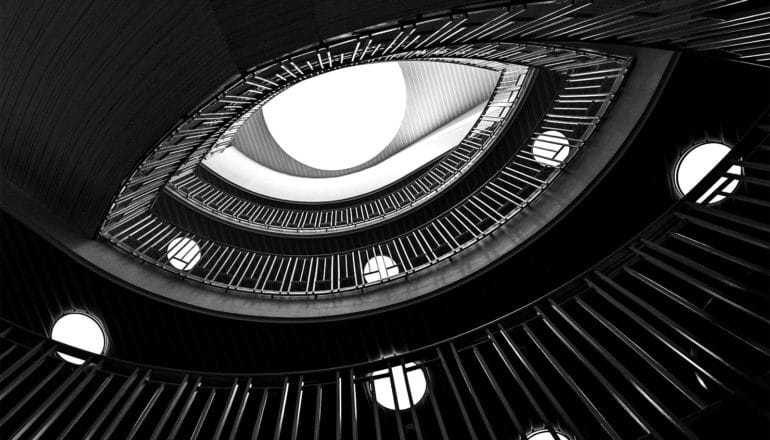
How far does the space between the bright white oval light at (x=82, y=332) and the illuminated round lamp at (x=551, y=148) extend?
737 cm

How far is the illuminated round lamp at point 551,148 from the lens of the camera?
25.6 ft

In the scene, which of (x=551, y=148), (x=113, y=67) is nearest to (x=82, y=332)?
(x=113, y=67)

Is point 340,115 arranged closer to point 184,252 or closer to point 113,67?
point 184,252

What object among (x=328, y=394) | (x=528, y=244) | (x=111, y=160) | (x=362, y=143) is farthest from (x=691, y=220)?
(x=362, y=143)

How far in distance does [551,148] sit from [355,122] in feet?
33.5

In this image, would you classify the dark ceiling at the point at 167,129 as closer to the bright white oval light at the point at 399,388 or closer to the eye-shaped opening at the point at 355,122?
the bright white oval light at the point at 399,388

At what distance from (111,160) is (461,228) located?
6.65 metres

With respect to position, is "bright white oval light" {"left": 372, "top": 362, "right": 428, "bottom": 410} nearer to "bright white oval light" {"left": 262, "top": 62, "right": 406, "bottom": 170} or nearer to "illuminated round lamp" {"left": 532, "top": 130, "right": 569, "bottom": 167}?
"illuminated round lamp" {"left": 532, "top": 130, "right": 569, "bottom": 167}

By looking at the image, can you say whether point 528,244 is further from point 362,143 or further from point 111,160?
point 362,143

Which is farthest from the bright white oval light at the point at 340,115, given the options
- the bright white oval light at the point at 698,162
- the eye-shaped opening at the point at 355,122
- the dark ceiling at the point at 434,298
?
the bright white oval light at the point at 698,162

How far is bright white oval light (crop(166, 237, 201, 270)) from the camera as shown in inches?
337

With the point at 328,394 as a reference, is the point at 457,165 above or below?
above

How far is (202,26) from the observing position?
11.3ft

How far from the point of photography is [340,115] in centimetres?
1739
